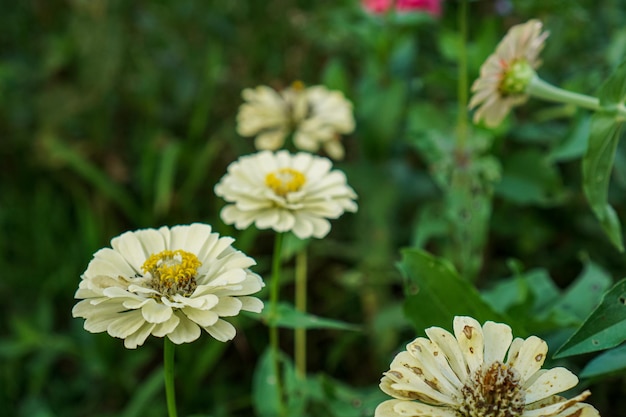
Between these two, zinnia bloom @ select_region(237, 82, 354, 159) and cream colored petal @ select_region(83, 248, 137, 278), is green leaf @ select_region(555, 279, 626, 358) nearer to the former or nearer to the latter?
cream colored petal @ select_region(83, 248, 137, 278)

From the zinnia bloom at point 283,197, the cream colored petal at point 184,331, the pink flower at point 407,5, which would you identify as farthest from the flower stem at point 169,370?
the pink flower at point 407,5

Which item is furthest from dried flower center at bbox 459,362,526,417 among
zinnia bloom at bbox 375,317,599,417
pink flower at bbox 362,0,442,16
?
pink flower at bbox 362,0,442,16

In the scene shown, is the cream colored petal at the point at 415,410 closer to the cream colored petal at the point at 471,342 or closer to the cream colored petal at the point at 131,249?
the cream colored petal at the point at 471,342

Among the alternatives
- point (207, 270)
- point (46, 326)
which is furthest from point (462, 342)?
point (46, 326)

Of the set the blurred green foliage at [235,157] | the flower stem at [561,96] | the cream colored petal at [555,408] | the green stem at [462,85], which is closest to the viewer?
the cream colored petal at [555,408]

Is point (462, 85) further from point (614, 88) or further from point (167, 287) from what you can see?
point (167, 287)
